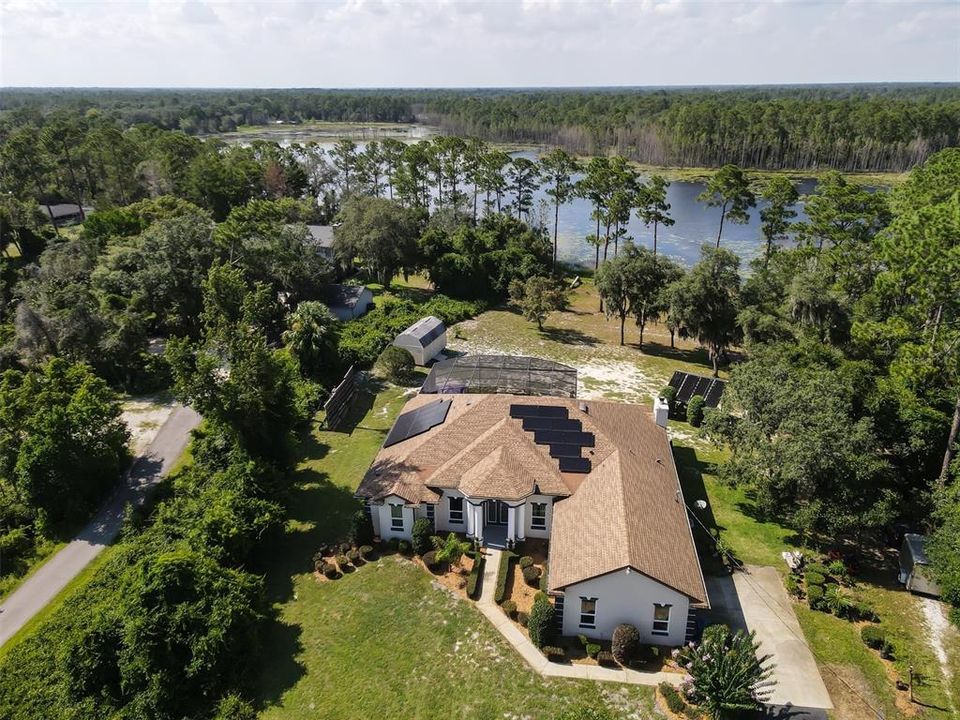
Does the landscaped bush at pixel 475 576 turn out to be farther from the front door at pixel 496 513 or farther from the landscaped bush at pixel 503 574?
the front door at pixel 496 513

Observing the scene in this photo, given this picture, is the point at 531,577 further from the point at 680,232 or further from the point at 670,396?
the point at 680,232

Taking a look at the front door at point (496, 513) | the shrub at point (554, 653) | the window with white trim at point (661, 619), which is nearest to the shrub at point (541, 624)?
the shrub at point (554, 653)

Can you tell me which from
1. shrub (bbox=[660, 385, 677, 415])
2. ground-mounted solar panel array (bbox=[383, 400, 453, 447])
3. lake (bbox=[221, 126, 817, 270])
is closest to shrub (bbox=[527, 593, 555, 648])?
ground-mounted solar panel array (bbox=[383, 400, 453, 447])

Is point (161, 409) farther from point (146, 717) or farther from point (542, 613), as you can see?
point (542, 613)

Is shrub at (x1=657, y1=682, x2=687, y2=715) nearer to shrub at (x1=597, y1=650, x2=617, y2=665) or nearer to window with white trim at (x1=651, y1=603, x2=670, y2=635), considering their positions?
shrub at (x1=597, y1=650, x2=617, y2=665)

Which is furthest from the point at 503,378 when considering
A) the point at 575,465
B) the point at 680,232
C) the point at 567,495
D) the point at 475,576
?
the point at 680,232
